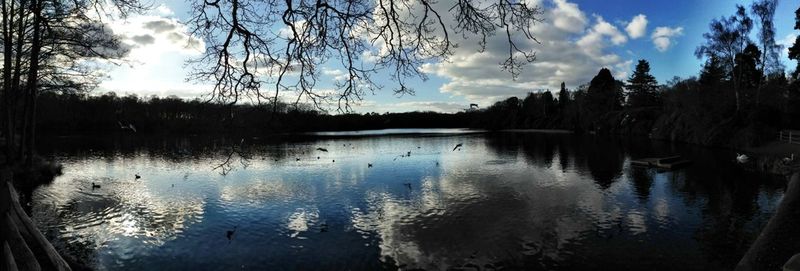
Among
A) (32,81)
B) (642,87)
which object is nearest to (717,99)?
(642,87)

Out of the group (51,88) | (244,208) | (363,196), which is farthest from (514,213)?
(51,88)

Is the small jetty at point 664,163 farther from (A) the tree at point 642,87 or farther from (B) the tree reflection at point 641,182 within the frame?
(A) the tree at point 642,87

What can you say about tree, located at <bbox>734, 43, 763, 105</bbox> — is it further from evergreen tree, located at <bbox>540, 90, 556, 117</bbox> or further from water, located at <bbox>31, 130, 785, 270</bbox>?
evergreen tree, located at <bbox>540, 90, 556, 117</bbox>

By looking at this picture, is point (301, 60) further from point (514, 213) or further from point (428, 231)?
point (514, 213)

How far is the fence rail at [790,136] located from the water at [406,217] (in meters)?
8.56

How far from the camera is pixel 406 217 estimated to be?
1819cm

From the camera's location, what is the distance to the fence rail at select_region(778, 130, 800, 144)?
35.9 m

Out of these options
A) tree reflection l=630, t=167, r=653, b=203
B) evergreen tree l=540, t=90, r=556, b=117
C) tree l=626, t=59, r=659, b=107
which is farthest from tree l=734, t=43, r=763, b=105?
evergreen tree l=540, t=90, r=556, b=117

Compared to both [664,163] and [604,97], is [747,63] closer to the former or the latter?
[664,163]

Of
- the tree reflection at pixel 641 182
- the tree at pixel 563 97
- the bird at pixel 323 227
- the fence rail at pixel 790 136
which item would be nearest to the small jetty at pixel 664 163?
the tree reflection at pixel 641 182

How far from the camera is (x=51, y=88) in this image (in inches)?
825

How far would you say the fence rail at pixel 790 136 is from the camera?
35.9m

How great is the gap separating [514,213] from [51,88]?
20.6 meters

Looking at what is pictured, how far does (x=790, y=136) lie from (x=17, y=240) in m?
45.4
